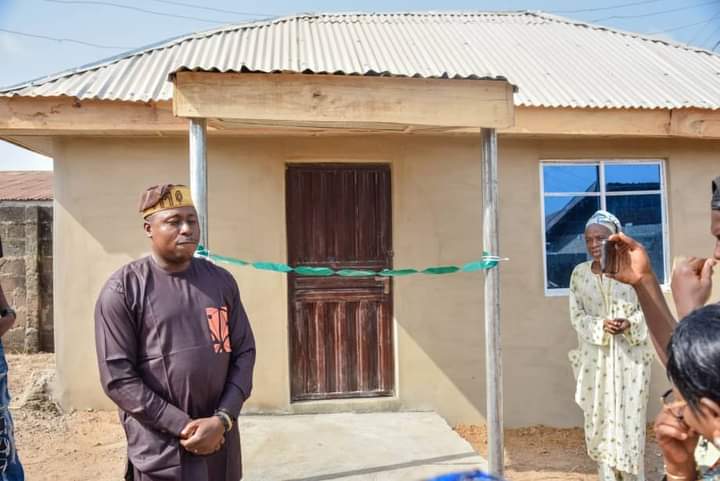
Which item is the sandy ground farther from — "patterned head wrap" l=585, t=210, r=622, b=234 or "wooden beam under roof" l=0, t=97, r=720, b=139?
"wooden beam under roof" l=0, t=97, r=720, b=139

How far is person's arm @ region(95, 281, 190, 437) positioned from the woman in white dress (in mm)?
2896

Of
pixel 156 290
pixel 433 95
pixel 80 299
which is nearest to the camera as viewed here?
pixel 156 290

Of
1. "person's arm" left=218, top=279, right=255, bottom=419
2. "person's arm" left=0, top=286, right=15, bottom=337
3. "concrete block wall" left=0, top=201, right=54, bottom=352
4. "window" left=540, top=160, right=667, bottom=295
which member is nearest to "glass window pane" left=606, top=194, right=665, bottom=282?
"window" left=540, top=160, right=667, bottom=295

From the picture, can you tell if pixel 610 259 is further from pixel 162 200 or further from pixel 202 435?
pixel 162 200

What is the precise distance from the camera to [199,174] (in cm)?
347

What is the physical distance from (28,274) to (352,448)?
6866 millimetres

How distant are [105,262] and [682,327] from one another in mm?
5111

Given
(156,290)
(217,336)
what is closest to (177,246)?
(156,290)

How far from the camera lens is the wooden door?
18.2ft

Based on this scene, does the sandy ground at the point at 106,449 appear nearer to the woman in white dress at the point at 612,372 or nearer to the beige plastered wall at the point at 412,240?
the beige plastered wall at the point at 412,240

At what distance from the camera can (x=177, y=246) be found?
2.43m

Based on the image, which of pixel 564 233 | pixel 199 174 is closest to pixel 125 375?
pixel 199 174

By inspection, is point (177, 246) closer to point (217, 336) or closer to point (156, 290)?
point (156, 290)

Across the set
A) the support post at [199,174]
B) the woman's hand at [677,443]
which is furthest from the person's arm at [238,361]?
the woman's hand at [677,443]
